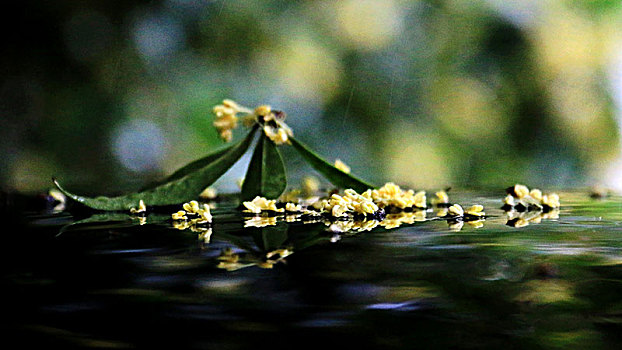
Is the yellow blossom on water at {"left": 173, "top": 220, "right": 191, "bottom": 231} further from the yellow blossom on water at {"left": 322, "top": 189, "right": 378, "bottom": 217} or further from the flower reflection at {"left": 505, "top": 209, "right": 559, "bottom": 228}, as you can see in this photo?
the flower reflection at {"left": 505, "top": 209, "right": 559, "bottom": 228}

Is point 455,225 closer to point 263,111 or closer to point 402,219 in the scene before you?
point 402,219

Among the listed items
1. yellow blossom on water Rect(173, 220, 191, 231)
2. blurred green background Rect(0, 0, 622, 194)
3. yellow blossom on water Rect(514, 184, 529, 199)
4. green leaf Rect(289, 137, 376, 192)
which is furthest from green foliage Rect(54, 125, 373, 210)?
blurred green background Rect(0, 0, 622, 194)

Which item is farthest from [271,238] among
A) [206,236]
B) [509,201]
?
[509,201]

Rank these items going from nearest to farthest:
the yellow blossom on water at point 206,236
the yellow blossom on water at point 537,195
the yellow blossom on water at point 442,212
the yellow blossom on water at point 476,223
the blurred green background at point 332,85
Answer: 1. the yellow blossom on water at point 206,236
2. the yellow blossom on water at point 476,223
3. the yellow blossom on water at point 442,212
4. the yellow blossom on water at point 537,195
5. the blurred green background at point 332,85

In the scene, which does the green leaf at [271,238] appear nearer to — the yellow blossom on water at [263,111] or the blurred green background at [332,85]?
the yellow blossom on water at [263,111]

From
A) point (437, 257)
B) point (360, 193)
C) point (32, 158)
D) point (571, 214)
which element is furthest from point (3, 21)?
point (437, 257)

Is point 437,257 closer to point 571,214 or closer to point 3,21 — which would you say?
point 571,214

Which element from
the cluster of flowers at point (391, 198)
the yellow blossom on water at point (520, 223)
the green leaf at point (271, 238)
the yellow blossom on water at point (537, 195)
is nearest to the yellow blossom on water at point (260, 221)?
the green leaf at point (271, 238)
